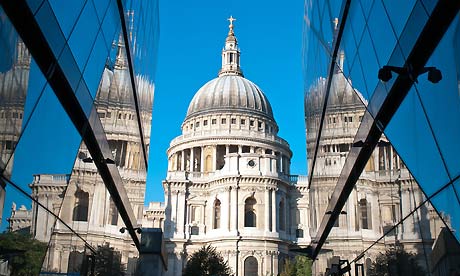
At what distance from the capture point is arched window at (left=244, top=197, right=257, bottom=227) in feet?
217

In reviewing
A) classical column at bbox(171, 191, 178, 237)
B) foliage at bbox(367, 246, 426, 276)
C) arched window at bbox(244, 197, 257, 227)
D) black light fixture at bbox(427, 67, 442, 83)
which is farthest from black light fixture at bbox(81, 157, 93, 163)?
classical column at bbox(171, 191, 178, 237)

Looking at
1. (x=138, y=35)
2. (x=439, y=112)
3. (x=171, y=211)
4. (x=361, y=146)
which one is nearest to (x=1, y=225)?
(x=439, y=112)

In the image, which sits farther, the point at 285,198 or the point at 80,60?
the point at 285,198

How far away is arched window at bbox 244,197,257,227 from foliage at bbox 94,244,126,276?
51.5 m

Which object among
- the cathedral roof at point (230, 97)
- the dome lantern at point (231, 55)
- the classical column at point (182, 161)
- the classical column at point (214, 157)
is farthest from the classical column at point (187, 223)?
the dome lantern at point (231, 55)

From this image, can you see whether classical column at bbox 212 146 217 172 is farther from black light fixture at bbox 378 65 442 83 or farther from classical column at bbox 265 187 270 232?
black light fixture at bbox 378 65 442 83

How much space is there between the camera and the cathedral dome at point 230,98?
84.6 metres

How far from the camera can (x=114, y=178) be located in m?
14.8

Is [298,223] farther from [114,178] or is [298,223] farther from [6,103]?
[6,103]

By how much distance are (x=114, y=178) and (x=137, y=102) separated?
464cm

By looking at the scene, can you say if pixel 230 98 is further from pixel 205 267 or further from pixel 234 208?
pixel 205 267

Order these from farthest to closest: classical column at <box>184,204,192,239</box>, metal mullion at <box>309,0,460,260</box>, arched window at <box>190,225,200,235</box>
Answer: arched window at <box>190,225,200,235</box> → classical column at <box>184,204,192,239</box> → metal mullion at <box>309,0,460,260</box>

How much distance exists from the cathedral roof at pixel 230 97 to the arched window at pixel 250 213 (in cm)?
2014

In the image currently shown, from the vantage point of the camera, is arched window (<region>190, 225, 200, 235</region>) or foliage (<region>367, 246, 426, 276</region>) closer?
foliage (<region>367, 246, 426, 276</region>)
